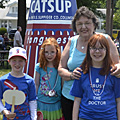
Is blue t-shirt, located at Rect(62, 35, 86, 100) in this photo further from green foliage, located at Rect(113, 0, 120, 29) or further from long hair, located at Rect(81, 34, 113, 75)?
green foliage, located at Rect(113, 0, 120, 29)

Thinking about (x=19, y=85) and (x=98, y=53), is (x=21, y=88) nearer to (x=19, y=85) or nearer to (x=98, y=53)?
(x=19, y=85)

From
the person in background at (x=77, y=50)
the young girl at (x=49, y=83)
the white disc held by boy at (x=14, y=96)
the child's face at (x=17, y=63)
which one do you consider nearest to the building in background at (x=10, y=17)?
the young girl at (x=49, y=83)

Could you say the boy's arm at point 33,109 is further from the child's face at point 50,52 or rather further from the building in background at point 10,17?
the building in background at point 10,17

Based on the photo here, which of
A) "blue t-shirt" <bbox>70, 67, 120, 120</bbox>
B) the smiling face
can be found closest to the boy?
"blue t-shirt" <bbox>70, 67, 120, 120</bbox>

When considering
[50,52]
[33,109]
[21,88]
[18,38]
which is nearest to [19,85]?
[21,88]

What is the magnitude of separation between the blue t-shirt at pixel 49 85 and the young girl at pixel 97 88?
0.66 meters

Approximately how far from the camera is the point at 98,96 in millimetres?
2900

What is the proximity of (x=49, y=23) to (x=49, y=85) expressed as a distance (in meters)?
1.03

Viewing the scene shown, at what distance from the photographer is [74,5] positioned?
4.39 meters

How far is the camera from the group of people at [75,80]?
2924 millimetres

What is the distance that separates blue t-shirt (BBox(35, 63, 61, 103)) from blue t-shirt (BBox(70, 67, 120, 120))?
699 millimetres

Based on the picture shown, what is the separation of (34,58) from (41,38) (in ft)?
1.02

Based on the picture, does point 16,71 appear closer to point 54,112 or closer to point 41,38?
point 54,112

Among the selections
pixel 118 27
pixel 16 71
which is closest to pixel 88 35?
pixel 16 71
